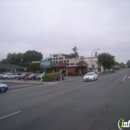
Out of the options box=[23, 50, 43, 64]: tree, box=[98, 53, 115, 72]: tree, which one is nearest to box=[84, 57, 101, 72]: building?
box=[98, 53, 115, 72]: tree

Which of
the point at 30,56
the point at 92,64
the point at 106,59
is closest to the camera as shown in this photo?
the point at 92,64

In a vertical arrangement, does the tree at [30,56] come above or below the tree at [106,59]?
above

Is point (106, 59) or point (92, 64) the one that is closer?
point (92, 64)

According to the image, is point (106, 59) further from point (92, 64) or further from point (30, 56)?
point (30, 56)

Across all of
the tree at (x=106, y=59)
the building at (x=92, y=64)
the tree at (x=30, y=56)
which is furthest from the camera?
the tree at (x=30, y=56)

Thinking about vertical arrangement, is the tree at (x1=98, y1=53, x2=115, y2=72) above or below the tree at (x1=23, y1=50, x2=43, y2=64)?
below

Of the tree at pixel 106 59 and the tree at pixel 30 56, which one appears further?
the tree at pixel 30 56

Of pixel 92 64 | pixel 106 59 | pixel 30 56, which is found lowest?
pixel 92 64

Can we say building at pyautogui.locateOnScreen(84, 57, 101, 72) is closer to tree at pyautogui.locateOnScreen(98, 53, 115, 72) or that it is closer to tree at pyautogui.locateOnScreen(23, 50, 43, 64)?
tree at pyautogui.locateOnScreen(98, 53, 115, 72)

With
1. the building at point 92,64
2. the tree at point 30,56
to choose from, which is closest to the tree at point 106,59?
the building at point 92,64

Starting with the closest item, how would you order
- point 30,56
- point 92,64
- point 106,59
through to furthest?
point 92,64 → point 106,59 → point 30,56

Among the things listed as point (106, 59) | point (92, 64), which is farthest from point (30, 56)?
point (106, 59)

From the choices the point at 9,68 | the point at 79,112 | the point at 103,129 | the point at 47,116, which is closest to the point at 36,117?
the point at 47,116

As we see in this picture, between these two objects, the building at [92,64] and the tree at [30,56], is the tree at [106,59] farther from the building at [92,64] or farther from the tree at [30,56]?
the tree at [30,56]
